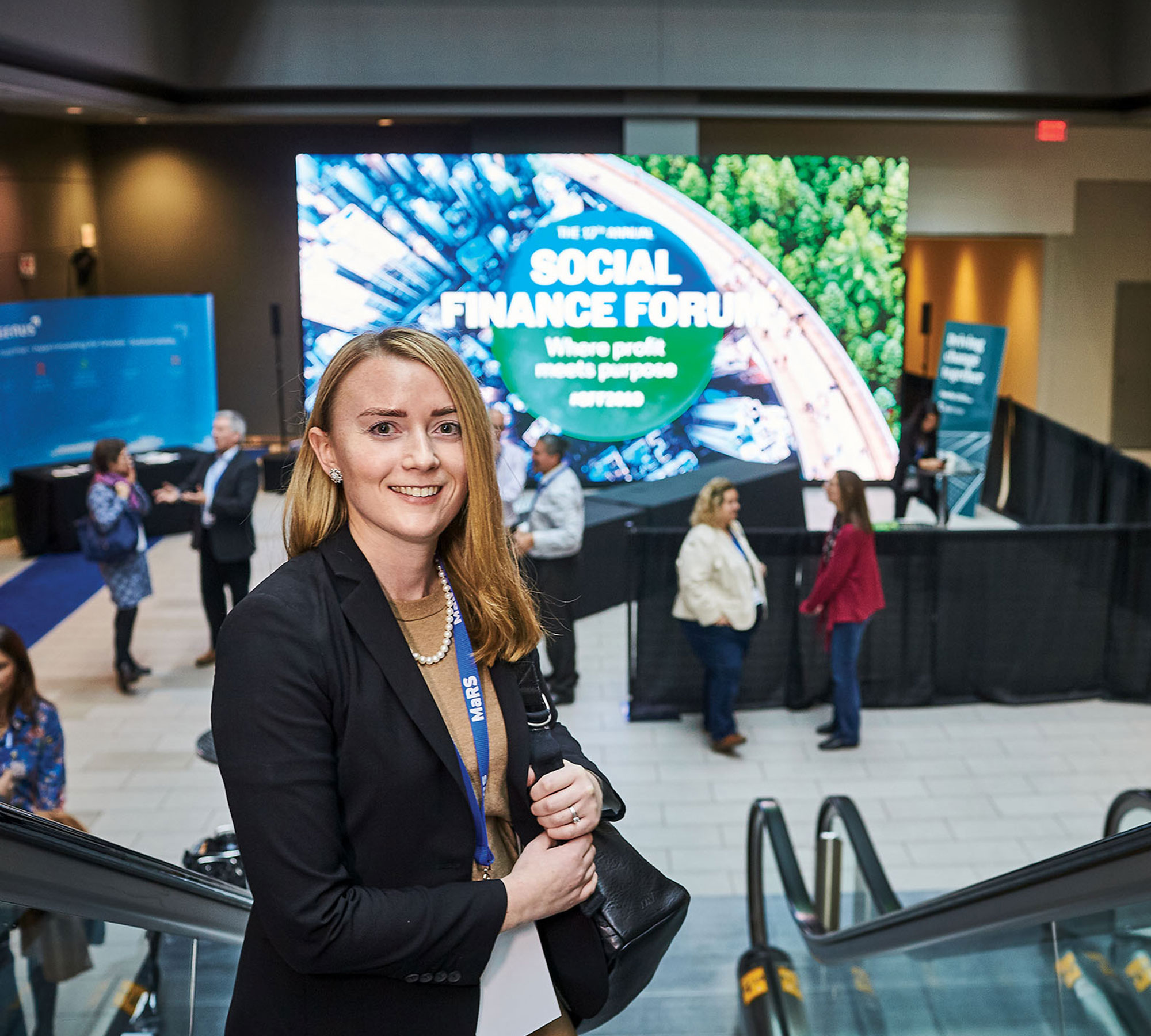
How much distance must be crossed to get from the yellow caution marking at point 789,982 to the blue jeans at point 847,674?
3.49 m

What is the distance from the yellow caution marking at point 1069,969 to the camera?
8.29 feet

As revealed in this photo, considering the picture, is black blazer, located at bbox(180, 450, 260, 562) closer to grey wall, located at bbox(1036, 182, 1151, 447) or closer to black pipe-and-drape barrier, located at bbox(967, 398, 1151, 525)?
black pipe-and-drape barrier, located at bbox(967, 398, 1151, 525)

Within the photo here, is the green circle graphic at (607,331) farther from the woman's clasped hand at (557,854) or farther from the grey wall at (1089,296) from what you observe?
the woman's clasped hand at (557,854)

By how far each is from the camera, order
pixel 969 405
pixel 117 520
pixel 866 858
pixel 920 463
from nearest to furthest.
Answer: pixel 866 858
pixel 117 520
pixel 920 463
pixel 969 405

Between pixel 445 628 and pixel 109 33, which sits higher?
pixel 109 33

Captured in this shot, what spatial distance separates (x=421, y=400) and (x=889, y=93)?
37.1 feet

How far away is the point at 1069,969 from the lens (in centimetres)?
253

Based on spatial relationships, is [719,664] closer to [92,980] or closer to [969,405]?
[92,980]

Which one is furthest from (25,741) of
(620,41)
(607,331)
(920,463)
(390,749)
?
(920,463)

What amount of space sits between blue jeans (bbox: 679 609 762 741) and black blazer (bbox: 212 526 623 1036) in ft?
19.8

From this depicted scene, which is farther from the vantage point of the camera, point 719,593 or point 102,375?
point 102,375

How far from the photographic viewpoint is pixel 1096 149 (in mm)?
15906

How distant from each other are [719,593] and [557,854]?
237 inches

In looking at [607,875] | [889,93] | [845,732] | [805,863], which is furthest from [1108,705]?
[607,875]
